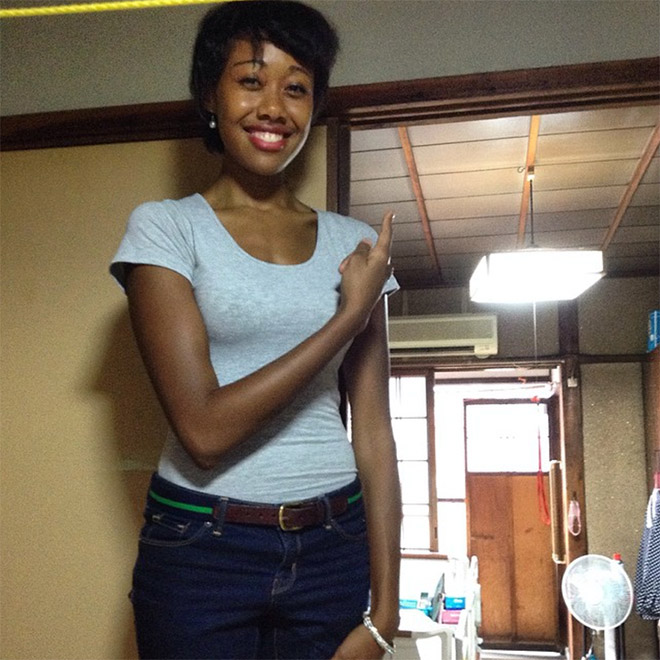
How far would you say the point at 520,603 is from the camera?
20.6 feet

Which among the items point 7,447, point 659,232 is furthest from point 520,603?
point 7,447

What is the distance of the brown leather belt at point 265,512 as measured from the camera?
36.3 inches

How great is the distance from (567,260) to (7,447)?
7.41 ft

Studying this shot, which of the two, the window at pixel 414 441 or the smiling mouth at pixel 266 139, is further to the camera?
the window at pixel 414 441

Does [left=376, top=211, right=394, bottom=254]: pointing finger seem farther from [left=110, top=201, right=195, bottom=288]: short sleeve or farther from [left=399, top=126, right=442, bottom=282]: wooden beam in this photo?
[left=399, top=126, right=442, bottom=282]: wooden beam

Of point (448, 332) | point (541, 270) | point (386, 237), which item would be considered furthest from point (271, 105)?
point (448, 332)

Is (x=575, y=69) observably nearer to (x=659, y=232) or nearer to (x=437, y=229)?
(x=437, y=229)

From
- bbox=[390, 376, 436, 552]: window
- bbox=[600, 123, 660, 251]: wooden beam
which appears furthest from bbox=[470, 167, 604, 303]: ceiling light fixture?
A: bbox=[390, 376, 436, 552]: window

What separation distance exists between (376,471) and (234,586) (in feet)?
0.99

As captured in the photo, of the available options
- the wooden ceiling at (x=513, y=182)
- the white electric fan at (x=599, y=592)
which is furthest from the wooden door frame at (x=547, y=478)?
the wooden ceiling at (x=513, y=182)

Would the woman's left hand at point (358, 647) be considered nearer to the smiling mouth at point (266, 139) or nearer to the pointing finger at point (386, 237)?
the pointing finger at point (386, 237)

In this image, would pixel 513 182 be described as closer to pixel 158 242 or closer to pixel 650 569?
pixel 650 569

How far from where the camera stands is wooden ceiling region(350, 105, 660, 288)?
284 centimetres

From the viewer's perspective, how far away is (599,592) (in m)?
4.20
